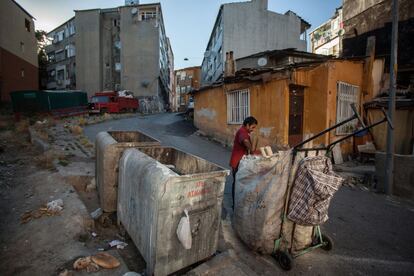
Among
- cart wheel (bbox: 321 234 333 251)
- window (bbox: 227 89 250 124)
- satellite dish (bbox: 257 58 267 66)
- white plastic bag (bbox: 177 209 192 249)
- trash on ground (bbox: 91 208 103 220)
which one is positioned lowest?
cart wheel (bbox: 321 234 333 251)

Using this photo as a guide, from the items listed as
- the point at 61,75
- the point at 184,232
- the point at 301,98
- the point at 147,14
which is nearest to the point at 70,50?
the point at 61,75

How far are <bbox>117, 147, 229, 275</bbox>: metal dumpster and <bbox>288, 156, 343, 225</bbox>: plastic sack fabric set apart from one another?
935 mm

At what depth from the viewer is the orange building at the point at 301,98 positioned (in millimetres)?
8914

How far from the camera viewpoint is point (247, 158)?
3.37 meters

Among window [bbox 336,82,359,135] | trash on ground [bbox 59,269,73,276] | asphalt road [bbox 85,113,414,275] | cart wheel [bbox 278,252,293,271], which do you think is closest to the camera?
trash on ground [bbox 59,269,73,276]

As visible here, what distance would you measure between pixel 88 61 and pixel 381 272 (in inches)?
1522

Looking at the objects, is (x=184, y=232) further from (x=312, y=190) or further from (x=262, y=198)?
(x=312, y=190)

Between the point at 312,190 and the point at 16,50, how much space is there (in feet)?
98.4

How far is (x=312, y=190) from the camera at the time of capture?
2.75 meters

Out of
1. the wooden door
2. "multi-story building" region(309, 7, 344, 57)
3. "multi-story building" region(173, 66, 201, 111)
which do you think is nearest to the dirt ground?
the wooden door

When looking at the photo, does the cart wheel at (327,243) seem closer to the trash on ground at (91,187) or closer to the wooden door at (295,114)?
the trash on ground at (91,187)

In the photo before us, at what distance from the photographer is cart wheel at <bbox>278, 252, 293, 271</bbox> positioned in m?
2.95

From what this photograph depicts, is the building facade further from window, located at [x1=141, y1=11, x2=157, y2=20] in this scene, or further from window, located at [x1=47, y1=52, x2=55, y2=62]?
window, located at [x1=47, y1=52, x2=55, y2=62]

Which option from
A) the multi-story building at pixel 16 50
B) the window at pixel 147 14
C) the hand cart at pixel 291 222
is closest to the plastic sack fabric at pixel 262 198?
the hand cart at pixel 291 222
